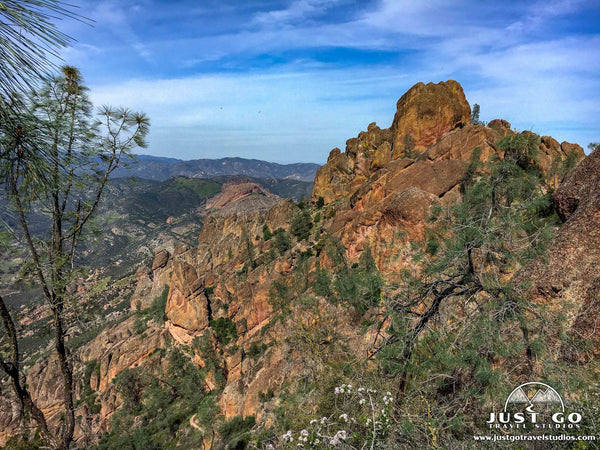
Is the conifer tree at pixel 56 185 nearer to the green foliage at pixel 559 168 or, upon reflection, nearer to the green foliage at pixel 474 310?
the green foliage at pixel 474 310

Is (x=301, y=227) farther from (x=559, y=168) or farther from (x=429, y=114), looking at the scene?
(x=559, y=168)

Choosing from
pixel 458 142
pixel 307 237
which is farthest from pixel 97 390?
pixel 458 142

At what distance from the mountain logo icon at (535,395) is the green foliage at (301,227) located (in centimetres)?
4716

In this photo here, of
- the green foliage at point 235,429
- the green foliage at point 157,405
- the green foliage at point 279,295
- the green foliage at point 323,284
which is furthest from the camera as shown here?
the green foliage at point 279,295

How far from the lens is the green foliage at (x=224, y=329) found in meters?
45.8

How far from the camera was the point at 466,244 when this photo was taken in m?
5.87

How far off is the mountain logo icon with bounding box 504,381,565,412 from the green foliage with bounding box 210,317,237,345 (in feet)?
147

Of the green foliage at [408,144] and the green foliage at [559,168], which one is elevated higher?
the green foliage at [408,144]

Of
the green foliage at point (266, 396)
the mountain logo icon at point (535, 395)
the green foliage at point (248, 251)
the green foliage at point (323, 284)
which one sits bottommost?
the green foliage at point (266, 396)

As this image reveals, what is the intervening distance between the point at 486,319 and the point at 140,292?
87573 millimetres

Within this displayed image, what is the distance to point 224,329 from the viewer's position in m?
47.4

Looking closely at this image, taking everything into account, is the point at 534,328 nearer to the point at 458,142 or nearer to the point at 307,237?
the point at 458,142

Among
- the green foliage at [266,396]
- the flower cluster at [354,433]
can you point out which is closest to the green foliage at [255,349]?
the green foliage at [266,396]

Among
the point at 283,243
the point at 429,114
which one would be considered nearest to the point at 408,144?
the point at 429,114
